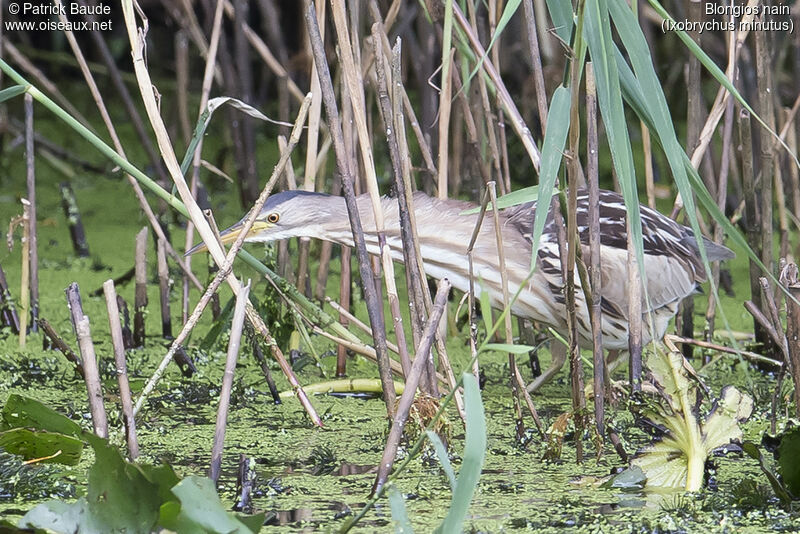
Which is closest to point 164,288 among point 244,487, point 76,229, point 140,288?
point 140,288

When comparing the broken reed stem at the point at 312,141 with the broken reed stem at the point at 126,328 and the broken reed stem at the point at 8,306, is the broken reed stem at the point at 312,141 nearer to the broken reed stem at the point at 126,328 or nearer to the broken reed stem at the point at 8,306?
the broken reed stem at the point at 126,328

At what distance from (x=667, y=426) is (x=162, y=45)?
12.3ft

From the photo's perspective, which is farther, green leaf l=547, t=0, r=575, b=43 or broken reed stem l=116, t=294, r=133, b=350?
broken reed stem l=116, t=294, r=133, b=350

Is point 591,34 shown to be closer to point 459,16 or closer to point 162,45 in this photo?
point 459,16

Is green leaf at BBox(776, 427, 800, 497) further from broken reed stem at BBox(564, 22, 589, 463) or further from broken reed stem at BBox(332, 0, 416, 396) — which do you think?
broken reed stem at BBox(332, 0, 416, 396)

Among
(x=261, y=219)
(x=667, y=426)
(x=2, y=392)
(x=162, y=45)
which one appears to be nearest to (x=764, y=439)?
(x=667, y=426)

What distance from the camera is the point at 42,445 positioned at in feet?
5.21

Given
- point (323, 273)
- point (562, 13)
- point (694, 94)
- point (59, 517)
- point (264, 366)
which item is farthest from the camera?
point (323, 273)

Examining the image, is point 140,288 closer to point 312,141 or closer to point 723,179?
point 312,141

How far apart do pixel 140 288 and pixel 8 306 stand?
311 mm

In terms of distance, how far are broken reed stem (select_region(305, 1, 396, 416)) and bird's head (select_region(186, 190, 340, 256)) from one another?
17.3 inches

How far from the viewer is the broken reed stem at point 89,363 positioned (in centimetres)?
146

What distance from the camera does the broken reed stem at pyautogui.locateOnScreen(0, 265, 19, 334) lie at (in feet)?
8.00

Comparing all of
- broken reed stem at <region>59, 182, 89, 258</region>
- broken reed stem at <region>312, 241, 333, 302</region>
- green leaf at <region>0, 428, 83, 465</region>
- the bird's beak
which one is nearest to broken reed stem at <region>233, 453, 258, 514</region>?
green leaf at <region>0, 428, 83, 465</region>
